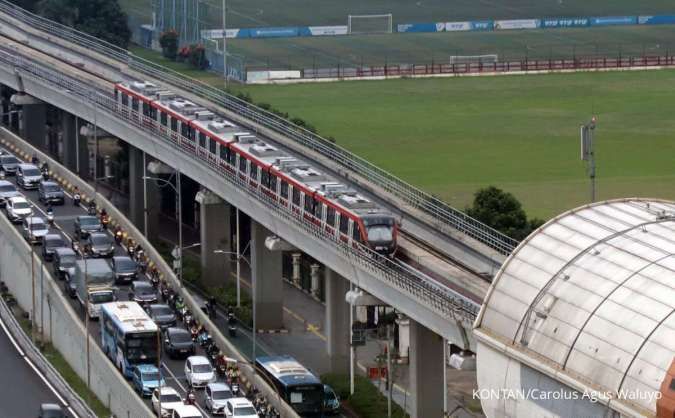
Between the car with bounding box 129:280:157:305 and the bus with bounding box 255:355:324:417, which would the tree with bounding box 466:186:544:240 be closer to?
the car with bounding box 129:280:157:305

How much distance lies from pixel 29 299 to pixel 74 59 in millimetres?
50866

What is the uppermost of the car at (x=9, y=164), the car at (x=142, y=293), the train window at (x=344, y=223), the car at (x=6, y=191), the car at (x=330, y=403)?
the train window at (x=344, y=223)

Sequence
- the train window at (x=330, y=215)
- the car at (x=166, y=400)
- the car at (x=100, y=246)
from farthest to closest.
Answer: the car at (x=100, y=246) < the train window at (x=330, y=215) < the car at (x=166, y=400)

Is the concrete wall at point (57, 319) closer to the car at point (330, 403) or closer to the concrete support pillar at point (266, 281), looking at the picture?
the car at point (330, 403)

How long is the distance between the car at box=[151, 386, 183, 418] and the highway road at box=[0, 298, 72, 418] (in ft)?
29.9

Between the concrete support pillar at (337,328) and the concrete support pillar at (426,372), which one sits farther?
the concrete support pillar at (337,328)

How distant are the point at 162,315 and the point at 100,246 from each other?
526 inches

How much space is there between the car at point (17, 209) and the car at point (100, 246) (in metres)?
6.92

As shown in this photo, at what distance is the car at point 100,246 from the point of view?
109875 millimetres

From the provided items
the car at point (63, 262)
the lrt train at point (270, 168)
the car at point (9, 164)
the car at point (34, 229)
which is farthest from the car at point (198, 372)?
the car at point (9, 164)

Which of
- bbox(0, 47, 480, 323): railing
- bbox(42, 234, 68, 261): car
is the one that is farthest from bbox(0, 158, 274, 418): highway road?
bbox(0, 47, 480, 323): railing

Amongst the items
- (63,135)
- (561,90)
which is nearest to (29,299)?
(63,135)

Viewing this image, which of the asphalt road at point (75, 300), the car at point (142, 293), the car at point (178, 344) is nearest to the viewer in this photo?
the asphalt road at point (75, 300)

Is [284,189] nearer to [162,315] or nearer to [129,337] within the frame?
[162,315]
